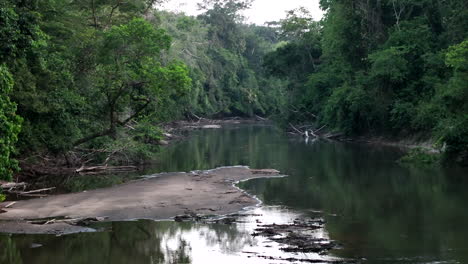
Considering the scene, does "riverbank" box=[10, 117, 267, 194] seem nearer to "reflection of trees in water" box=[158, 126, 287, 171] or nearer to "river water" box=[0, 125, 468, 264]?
"river water" box=[0, 125, 468, 264]

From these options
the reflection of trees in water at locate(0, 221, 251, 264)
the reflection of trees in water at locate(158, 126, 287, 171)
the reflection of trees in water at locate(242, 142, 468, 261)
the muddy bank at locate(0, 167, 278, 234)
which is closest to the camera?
the reflection of trees in water at locate(0, 221, 251, 264)

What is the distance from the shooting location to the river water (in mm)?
15188

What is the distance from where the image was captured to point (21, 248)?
15875mm

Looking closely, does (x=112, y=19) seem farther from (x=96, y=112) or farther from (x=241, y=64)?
(x=241, y=64)

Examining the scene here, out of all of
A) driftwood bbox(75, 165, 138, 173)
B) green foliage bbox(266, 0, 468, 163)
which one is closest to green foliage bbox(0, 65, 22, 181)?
driftwood bbox(75, 165, 138, 173)

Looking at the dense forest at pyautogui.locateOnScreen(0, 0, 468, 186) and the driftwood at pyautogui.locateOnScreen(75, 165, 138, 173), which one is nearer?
the dense forest at pyautogui.locateOnScreen(0, 0, 468, 186)

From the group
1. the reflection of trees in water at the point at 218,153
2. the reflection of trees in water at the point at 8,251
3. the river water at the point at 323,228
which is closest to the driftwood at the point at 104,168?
the river water at the point at 323,228

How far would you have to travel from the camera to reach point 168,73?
3092cm

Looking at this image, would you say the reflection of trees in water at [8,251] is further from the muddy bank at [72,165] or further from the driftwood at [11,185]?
the muddy bank at [72,165]

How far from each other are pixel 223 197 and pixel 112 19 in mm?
18679

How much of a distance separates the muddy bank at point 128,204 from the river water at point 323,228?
822 millimetres

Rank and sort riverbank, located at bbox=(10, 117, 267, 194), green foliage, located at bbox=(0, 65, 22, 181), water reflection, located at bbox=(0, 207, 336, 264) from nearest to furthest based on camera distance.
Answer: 1. water reflection, located at bbox=(0, 207, 336, 264)
2. green foliage, located at bbox=(0, 65, 22, 181)
3. riverbank, located at bbox=(10, 117, 267, 194)

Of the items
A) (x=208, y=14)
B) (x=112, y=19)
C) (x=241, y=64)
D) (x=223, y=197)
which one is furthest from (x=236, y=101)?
(x=223, y=197)

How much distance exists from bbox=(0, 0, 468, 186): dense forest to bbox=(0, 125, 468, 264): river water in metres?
3.19
